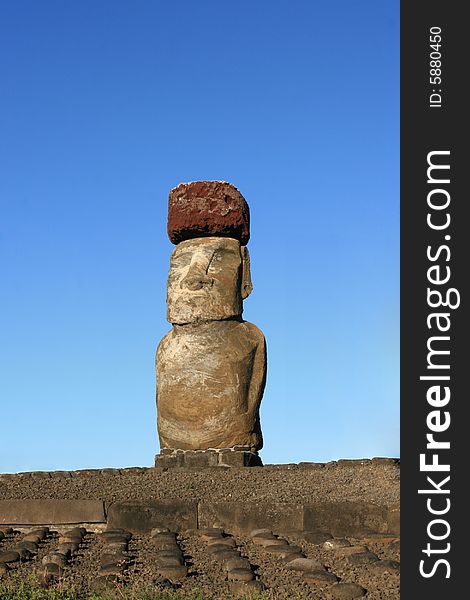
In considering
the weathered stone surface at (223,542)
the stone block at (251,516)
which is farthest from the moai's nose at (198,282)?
the weathered stone surface at (223,542)

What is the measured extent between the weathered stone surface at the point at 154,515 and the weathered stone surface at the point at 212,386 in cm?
318

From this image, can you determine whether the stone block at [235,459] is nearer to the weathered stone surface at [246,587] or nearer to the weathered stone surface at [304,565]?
the weathered stone surface at [304,565]

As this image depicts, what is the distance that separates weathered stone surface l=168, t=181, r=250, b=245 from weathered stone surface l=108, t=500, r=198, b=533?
4.92 metres

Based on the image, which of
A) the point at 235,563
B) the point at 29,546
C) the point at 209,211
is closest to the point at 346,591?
the point at 235,563

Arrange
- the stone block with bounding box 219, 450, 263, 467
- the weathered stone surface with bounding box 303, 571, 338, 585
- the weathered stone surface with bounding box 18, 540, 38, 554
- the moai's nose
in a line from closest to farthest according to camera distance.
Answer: the weathered stone surface with bounding box 303, 571, 338, 585 → the weathered stone surface with bounding box 18, 540, 38, 554 → the stone block with bounding box 219, 450, 263, 467 → the moai's nose

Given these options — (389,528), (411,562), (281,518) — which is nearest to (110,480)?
(281,518)

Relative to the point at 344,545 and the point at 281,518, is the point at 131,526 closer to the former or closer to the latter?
the point at 281,518

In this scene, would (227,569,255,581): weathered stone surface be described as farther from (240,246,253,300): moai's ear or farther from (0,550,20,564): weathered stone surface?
(240,246,253,300): moai's ear

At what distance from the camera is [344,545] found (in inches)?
324

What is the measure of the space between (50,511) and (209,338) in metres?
3.71

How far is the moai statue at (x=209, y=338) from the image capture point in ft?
41.0

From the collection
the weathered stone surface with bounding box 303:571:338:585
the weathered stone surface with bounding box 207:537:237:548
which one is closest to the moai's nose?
the weathered stone surface with bounding box 207:537:237:548

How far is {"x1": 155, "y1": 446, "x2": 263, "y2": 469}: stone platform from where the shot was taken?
40.2ft

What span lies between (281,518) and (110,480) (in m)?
2.80
